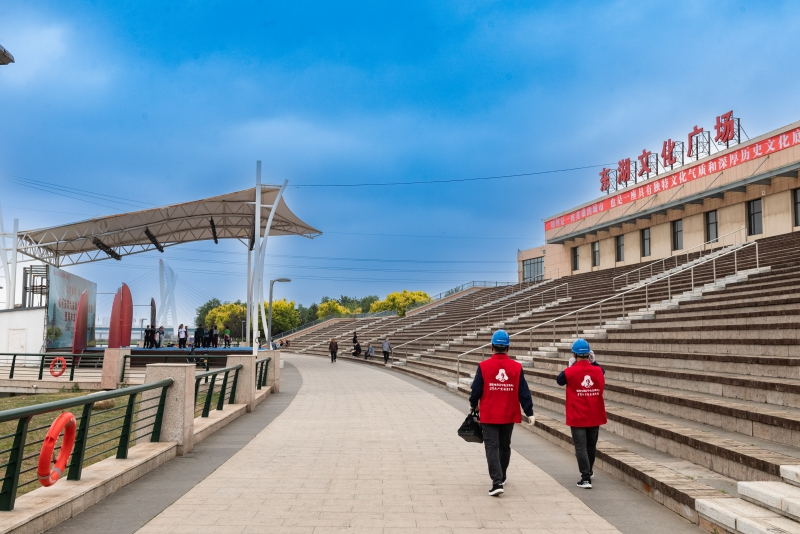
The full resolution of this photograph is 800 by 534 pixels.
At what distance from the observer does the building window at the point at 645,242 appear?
38.2 m

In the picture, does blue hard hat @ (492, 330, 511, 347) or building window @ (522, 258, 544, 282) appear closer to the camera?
blue hard hat @ (492, 330, 511, 347)

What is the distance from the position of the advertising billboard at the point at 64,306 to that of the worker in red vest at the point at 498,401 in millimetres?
23414

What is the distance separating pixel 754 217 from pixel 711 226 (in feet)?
10.0

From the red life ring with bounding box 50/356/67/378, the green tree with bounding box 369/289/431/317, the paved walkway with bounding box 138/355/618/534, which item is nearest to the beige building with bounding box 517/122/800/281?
the paved walkway with bounding box 138/355/618/534

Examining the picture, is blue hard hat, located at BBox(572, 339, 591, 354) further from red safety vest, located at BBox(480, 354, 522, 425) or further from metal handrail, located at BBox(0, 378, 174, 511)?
metal handrail, located at BBox(0, 378, 174, 511)

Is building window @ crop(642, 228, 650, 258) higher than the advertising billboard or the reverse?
higher

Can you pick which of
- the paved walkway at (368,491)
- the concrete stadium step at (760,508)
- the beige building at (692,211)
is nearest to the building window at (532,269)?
the beige building at (692,211)

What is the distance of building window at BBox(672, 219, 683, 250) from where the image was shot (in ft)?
116

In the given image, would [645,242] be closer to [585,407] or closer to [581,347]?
[581,347]

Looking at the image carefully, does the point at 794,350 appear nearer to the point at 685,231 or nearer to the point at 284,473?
the point at 284,473

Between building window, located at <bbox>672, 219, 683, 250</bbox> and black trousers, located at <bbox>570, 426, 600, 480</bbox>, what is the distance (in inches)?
1216

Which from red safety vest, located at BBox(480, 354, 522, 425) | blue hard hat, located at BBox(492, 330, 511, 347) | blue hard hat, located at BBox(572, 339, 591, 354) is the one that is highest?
blue hard hat, located at BBox(492, 330, 511, 347)

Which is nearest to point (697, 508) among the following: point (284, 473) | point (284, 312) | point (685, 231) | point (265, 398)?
point (284, 473)

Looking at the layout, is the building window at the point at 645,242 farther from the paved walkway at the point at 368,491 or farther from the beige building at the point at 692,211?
the paved walkway at the point at 368,491
